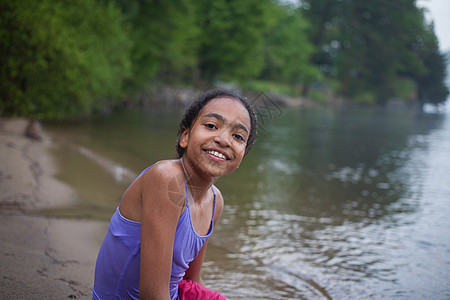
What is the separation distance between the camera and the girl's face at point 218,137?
205 centimetres

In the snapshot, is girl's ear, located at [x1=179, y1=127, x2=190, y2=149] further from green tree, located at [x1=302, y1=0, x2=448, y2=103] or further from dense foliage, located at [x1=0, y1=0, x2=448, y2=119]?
green tree, located at [x1=302, y1=0, x2=448, y2=103]

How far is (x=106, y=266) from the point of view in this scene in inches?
80.9

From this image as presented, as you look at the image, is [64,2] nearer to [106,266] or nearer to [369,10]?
[106,266]

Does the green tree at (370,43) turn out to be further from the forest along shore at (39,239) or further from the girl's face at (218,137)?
the girl's face at (218,137)

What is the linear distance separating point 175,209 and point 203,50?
103ft

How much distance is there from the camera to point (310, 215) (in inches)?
246

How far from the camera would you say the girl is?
188 centimetres

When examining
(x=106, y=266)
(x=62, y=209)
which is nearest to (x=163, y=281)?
(x=106, y=266)

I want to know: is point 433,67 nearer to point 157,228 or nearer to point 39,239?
point 39,239

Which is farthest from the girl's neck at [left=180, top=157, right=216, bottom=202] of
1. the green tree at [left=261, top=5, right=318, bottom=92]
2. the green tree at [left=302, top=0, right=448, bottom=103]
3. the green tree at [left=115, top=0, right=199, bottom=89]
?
the green tree at [left=302, top=0, right=448, bottom=103]

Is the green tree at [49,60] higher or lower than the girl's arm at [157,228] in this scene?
higher

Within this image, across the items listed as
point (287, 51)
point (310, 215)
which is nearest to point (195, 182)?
point (310, 215)

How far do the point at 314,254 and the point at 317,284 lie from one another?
0.73 meters

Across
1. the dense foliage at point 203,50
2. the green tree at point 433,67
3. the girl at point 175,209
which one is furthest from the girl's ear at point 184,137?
the green tree at point 433,67
